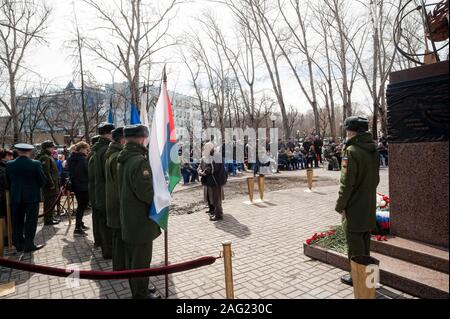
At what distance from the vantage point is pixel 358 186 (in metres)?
4.07

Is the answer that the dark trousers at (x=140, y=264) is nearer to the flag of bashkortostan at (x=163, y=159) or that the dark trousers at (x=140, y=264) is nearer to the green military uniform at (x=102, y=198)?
the flag of bashkortostan at (x=163, y=159)

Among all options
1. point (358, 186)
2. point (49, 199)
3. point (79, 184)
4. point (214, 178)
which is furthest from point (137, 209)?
point (49, 199)

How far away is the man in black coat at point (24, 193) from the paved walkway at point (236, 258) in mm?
465

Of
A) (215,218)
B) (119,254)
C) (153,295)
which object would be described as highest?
(119,254)

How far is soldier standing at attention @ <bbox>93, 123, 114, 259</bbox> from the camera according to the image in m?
5.82

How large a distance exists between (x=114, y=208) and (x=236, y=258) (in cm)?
219

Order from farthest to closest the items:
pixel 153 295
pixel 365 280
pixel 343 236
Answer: pixel 343 236 → pixel 153 295 → pixel 365 280

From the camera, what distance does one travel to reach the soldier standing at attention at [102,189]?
5.82 metres

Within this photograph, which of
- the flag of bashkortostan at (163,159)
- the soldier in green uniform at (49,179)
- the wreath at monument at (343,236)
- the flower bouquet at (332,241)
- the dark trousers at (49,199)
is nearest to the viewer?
the flag of bashkortostan at (163,159)

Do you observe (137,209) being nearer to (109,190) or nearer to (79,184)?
(109,190)

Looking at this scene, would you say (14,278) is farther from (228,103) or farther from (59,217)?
(228,103)

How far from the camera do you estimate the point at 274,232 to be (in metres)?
6.91

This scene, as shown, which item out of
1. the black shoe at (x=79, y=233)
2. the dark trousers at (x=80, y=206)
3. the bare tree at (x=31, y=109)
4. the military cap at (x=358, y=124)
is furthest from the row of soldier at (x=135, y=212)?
the bare tree at (x=31, y=109)

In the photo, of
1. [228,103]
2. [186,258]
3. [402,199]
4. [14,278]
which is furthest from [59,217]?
[228,103]
